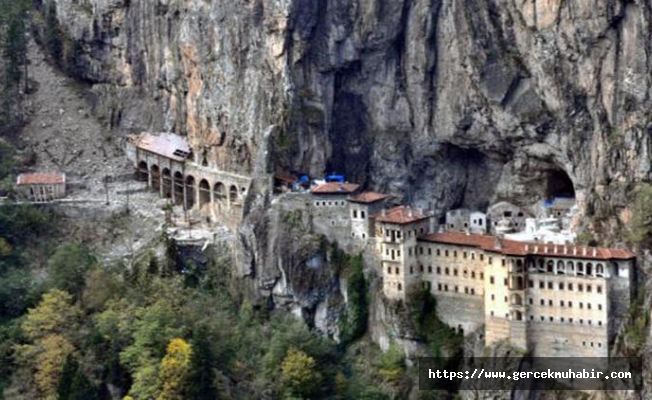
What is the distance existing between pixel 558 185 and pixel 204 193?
2395 centimetres

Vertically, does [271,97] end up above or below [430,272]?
above

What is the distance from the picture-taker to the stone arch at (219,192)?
312 ft

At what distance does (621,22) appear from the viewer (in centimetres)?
7925

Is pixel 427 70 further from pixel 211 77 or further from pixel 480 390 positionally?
pixel 480 390

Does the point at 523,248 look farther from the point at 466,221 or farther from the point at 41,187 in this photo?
the point at 41,187

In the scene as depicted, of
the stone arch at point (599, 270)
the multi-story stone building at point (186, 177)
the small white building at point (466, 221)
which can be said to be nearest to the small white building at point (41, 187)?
the multi-story stone building at point (186, 177)

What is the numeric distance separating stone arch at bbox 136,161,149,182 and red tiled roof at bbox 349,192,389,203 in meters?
22.3

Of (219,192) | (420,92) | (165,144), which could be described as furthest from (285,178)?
(165,144)

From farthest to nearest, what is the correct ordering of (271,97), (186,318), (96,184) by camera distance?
(96,184), (271,97), (186,318)

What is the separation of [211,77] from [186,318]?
60.5ft

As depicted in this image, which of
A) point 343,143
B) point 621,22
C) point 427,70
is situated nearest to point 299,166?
point 343,143

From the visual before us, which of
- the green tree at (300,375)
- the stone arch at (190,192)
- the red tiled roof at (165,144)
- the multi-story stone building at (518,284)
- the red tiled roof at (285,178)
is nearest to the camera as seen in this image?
the multi-story stone building at (518,284)

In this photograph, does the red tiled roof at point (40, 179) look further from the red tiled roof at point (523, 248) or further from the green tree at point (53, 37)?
the red tiled roof at point (523, 248)

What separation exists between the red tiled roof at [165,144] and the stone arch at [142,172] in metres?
1.38
